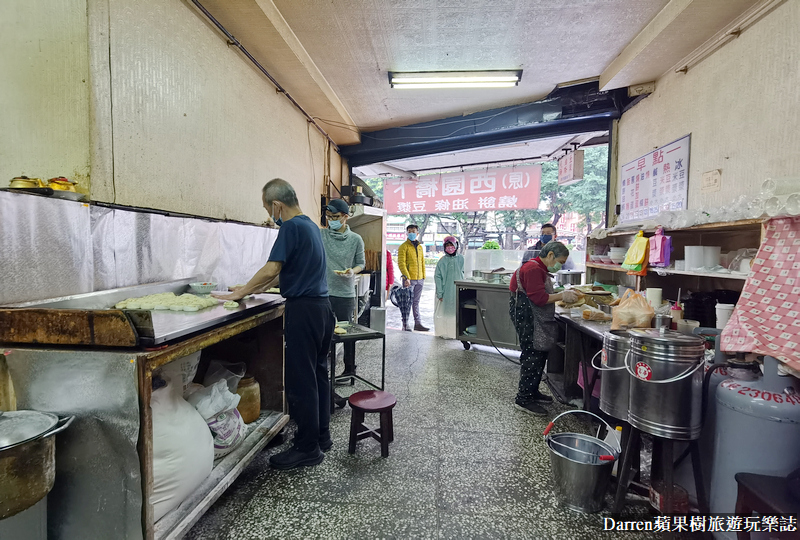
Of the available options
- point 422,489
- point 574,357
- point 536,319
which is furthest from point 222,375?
point 574,357

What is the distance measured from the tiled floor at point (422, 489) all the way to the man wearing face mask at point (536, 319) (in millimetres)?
202

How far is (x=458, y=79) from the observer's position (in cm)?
443

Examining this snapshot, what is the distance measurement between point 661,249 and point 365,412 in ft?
9.00

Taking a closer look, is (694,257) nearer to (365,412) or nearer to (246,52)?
(365,412)

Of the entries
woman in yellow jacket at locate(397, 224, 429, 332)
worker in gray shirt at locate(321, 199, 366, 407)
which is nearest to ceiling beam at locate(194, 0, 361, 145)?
worker in gray shirt at locate(321, 199, 366, 407)

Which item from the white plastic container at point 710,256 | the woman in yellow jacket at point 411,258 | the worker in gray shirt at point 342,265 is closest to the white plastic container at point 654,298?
the white plastic container at point 710,256

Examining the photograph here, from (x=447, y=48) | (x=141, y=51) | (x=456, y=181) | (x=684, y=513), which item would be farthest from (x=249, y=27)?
(x=456, y=181)

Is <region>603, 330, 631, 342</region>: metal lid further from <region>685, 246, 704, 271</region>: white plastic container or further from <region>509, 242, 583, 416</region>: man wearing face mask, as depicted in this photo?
<region>509, 242, 583, 416</region>: man wearing face mask

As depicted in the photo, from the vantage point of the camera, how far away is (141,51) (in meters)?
2.44

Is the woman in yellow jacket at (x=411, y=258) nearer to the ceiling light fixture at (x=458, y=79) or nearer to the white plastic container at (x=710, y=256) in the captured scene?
the ceiling light fixture at (x=458, y=79)

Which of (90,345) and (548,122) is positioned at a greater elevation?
(548,122)

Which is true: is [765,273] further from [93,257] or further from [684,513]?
[93,257]

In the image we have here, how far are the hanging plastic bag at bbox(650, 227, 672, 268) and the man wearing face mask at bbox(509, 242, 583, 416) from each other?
0.70 meters

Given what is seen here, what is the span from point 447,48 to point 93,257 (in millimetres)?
3771
